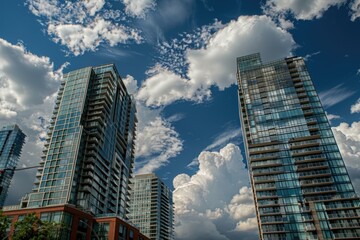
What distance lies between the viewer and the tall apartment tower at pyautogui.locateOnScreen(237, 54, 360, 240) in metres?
89.6

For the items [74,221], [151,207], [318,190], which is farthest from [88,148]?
[151,207]

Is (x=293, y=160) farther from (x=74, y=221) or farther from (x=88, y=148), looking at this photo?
(x=74, y=221)

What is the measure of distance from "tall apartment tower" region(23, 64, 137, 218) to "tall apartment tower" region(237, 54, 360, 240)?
5548 cm

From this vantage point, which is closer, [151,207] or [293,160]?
[293,160]

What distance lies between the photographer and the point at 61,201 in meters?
76.8

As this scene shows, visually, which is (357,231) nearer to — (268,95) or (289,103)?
(289,103)

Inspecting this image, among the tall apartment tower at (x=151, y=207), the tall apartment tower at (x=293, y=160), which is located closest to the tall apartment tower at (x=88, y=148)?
the tall apartment tower at (x=293, y=160)

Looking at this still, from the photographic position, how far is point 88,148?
9081cm

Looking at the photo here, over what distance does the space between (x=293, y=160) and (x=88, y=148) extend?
254ft

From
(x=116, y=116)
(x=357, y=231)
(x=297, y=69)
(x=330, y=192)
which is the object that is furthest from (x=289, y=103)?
(x=116, y=116)

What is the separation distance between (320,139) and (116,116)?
83853 mm

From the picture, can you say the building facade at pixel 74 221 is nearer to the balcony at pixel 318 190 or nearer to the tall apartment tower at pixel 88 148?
the tall apartment tower at pixel 88 148

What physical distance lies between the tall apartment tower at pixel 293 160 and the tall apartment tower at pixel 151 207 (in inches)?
3473

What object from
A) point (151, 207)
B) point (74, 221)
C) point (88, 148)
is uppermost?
point (151, 207)
